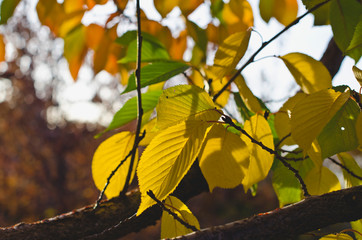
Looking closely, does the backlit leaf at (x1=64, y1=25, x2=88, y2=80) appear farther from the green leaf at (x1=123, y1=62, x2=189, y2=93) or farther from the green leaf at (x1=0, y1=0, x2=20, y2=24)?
the green leaf at (x1=123, y1=62, x2=189, y2=93)

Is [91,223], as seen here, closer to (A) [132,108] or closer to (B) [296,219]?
(A) [132,108]

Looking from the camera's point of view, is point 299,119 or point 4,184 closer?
point 299,119

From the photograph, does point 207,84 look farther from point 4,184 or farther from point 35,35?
point 35,35

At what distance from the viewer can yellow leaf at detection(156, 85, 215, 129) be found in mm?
367

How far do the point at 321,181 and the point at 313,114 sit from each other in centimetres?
20

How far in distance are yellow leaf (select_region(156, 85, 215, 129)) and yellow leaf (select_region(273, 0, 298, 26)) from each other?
0.45m

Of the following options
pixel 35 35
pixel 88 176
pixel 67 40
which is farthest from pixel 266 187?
pixel 67 40

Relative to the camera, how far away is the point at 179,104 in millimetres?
375

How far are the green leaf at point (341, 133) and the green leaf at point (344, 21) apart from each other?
15 centimetres

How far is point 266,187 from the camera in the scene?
7.16 meters

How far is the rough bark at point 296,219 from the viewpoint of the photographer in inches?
13.6

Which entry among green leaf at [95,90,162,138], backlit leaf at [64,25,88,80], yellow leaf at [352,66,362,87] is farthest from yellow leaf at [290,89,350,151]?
backlit leaf at [64,25,88,80]

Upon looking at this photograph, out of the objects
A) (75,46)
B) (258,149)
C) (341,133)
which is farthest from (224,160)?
(75,46)

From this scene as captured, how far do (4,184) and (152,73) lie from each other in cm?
576
